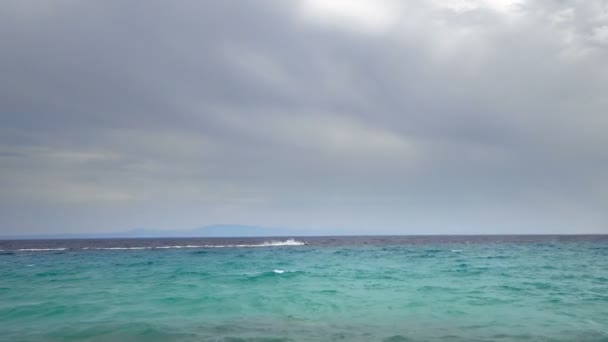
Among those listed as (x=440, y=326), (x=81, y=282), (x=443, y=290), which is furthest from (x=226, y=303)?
(x=81, y=282)

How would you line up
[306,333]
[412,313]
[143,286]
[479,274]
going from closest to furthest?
1. [306,333]
2. [412,313]
3. [143,286]
4. [479,274]

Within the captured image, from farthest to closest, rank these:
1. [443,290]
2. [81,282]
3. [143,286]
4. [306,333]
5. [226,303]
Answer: [81,282], [143,286], [443,290], [226,303], [306,333]

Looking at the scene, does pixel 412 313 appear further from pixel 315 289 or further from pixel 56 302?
pixel 56 302

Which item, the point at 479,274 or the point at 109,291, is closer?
the point at 109,291

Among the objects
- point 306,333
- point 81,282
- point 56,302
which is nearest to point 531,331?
point 306,333

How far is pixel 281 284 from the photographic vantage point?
2255 cm

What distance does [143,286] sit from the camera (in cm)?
2238

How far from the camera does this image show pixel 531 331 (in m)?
12.3

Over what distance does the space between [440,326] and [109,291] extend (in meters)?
15.3

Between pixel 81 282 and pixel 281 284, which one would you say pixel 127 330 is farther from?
pixel 81 282

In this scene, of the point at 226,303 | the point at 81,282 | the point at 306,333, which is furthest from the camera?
the point at 81,282

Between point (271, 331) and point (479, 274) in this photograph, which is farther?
point (479, 274)

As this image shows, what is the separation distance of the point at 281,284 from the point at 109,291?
8.19 metres

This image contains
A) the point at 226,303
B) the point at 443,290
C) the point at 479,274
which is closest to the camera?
the point at 226,303
